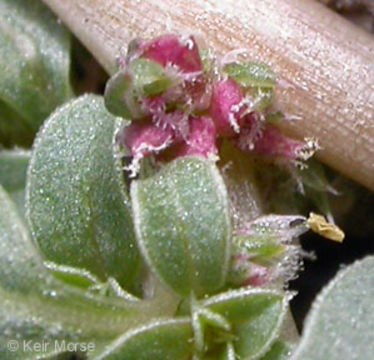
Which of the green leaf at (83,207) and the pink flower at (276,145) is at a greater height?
the pink flower at (276,145)

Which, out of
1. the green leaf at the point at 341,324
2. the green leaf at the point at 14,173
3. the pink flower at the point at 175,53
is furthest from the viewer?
the green leaf at the point at 14,173

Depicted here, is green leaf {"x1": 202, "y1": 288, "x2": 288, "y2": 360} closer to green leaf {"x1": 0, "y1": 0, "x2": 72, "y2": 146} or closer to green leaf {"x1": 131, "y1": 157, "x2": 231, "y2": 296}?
green leaf {"x1": 131, "y1": 157, "x2": 231, "y2": 296}

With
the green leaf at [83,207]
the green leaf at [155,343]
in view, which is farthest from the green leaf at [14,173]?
the green leaf at [155,343]

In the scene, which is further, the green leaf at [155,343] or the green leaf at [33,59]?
the green leaf at [33,59]

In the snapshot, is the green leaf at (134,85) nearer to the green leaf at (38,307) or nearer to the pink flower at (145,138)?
the pink flower at (145,138)

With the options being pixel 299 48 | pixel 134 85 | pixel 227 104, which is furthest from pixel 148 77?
pixel 299 48

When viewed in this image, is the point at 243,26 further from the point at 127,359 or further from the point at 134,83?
the point at 127,359

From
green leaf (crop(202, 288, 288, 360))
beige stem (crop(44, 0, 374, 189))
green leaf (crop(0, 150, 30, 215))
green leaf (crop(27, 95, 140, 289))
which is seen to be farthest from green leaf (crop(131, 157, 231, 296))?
green leaf (crop(0, 150, 30, 215))
